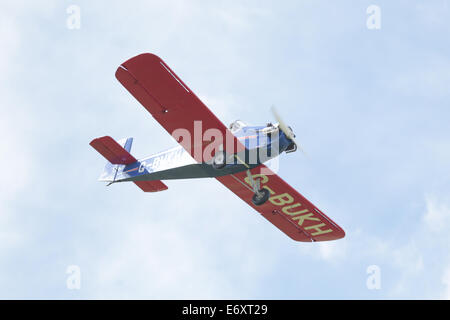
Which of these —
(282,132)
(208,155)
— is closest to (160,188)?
(208,155)

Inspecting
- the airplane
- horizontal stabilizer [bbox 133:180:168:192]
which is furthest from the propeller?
horizontal stabilizer [bbox 133:180:168:192]

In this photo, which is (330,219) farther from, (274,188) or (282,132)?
(282,132)

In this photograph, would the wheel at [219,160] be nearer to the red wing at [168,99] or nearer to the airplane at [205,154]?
the airplane at [205,154]

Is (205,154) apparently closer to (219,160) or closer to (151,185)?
(219,160)

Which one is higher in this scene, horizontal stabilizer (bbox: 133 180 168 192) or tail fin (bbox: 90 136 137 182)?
tail fin (bbox: 90 136 137 182)

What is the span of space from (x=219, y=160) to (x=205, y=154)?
52 cm

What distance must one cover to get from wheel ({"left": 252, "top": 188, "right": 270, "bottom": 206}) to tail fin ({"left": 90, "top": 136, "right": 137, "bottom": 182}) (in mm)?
4730

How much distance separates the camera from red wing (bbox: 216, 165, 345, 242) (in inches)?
838

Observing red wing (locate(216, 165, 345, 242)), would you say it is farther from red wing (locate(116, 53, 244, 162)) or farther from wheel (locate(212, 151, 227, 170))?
red wing (locate(116, 53, 244, 162))

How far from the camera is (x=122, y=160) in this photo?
22.5 meters

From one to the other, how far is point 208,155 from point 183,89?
2.78 meters

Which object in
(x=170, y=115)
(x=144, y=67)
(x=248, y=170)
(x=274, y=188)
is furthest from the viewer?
(x=274, y=188)

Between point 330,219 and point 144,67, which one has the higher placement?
point 144,67

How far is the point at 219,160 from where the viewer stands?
19266 mm
